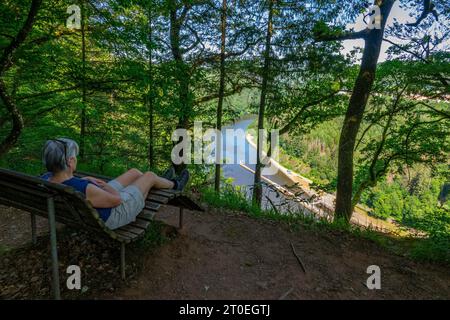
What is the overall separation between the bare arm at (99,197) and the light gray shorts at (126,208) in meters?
0.11

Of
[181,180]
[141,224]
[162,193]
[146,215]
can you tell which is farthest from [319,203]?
[141,224]

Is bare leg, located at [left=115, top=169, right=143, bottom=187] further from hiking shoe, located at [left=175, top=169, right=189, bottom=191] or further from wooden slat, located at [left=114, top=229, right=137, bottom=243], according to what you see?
wooden slat, located at [left=114, top=229, right=137, bottom=243]

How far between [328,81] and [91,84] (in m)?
6.62

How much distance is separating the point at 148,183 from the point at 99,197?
0.71 m

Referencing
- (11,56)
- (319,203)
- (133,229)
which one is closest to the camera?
(133,229)

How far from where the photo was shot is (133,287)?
2381 mm

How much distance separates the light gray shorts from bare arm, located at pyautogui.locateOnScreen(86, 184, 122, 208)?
0.11m

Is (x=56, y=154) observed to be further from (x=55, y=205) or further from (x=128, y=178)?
(x=128, y=178)

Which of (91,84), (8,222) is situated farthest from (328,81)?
(8,222)

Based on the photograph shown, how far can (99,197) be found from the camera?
2.24 metres

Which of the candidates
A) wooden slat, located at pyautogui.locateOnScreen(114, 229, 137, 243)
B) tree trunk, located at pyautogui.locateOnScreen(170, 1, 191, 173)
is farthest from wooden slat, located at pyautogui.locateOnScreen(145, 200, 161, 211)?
tree trunk, located at pyautogui.locateOnScreen(170, 1, 191, 173)

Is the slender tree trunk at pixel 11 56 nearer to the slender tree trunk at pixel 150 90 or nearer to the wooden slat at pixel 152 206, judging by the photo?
the slender tree trunk at pixel 150 90

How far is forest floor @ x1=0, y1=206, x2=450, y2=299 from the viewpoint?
2.44m

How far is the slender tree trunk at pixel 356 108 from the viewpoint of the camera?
510 centimetres
